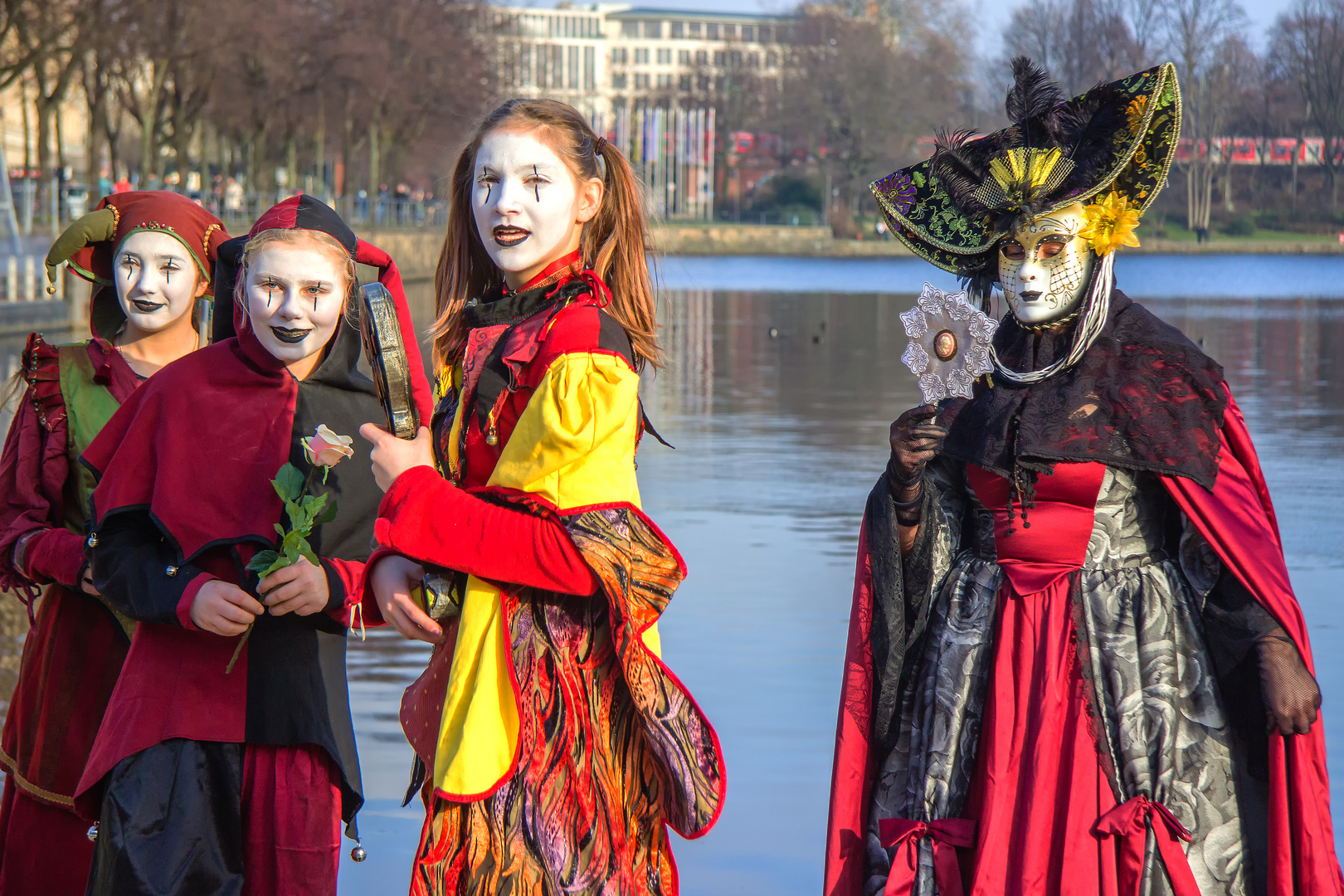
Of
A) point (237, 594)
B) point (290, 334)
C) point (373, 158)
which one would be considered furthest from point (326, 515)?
point (373, 158)

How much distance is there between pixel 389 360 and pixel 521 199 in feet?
1.33

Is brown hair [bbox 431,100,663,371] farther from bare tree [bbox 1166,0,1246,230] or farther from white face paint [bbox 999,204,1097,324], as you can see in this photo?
bare tree [bbox 1166,0,1246,230]

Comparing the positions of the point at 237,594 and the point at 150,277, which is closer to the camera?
the point at 237,594

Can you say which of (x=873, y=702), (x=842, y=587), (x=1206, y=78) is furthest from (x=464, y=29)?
(x=873, y=702)

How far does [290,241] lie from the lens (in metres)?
3.06

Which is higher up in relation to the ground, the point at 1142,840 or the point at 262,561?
the point at 262,561

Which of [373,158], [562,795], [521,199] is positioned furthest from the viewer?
[373,158]

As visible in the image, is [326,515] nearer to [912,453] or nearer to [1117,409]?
[912,453]

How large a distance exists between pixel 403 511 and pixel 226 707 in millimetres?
710

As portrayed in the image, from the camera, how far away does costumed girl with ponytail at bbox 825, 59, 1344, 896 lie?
3119 millimetres

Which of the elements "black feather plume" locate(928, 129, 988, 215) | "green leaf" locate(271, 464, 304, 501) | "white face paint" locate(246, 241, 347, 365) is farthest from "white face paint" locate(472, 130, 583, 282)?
"black feather plume" locate(928, 129, 988, 215)

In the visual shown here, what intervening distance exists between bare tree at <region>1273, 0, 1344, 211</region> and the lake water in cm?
5637

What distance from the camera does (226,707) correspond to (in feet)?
9.89

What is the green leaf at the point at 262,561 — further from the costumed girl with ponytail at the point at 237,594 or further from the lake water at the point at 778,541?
the lake water at the point at 778,541
